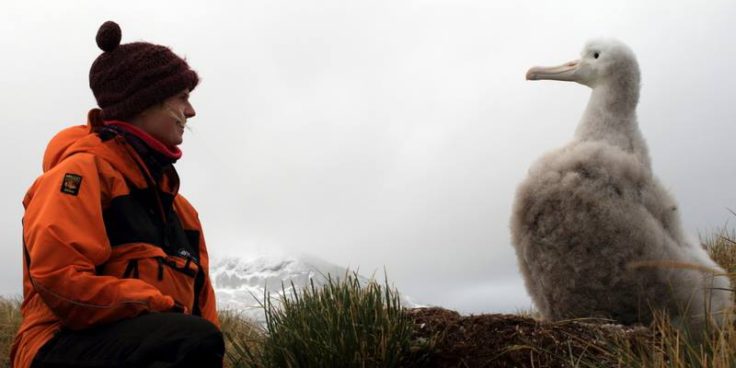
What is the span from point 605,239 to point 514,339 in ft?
2.94

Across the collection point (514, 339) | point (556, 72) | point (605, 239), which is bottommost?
point (514, 339)

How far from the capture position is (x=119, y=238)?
2.79m

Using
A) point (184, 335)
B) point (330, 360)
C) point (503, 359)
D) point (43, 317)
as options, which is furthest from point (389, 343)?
point (43, 317)

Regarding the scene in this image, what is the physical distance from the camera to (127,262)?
9.06ft

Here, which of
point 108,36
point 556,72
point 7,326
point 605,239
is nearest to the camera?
point 108,36

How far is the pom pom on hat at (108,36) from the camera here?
3322mm

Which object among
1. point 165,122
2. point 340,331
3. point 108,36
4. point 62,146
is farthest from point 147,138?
point 340,331

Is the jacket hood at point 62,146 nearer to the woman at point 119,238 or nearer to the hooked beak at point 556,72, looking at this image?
the woman at point 119,238

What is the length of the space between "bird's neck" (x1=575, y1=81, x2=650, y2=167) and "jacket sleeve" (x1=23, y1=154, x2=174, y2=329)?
3082 millimetres

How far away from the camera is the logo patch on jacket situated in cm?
261

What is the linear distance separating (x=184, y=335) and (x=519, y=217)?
2510 millimetres

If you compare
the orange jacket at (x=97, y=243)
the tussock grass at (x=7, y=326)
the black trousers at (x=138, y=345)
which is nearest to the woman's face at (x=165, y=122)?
the orange jacket at (x=97, y=243)

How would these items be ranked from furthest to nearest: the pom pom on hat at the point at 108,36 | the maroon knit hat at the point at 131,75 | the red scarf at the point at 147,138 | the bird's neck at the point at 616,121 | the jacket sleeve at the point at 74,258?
the bird's neck at the point at 616,121
the pom pom on hat at the point at 108,36
the maroon knit hat at the point at 131,75
the red scarf at the point at 147,138
the jacket sleeve at the point at 74,258

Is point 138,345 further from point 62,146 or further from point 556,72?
point 556,72
